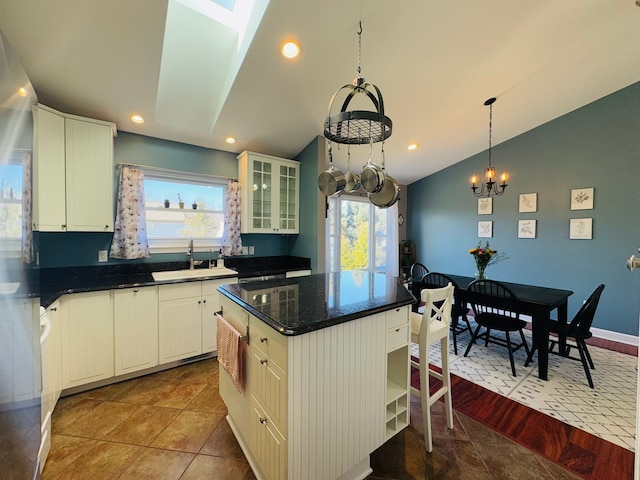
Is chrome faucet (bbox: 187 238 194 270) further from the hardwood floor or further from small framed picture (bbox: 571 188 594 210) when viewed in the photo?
small framed picture (bbox: 571 188 594 210)

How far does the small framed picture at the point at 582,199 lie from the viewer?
357 centimetres

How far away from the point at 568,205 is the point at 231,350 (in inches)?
187

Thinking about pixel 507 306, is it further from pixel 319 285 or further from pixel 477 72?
pixel 477 72

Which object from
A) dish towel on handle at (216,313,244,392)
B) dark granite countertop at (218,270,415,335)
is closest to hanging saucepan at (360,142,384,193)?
dark granite countertop at (218,270,415,335)

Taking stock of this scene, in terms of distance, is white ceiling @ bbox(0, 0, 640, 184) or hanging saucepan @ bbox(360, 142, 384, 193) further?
white ceiling @ bbox(0, 0, 640, 184)

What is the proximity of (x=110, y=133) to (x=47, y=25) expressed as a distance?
2.85ft

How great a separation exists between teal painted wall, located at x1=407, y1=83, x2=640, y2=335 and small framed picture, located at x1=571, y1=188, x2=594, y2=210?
56mm

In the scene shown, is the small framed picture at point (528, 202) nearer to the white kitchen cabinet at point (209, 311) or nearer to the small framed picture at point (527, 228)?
the small framed picture at point (527, 228)

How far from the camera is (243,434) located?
5.28ft

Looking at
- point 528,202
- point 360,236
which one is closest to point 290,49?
point 360,236

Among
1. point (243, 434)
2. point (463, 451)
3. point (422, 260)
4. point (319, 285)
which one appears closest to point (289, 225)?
point (319, 285)

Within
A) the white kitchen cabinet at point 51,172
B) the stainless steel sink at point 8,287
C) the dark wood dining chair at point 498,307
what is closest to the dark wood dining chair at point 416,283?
the dark wood dining chair at point 498,307

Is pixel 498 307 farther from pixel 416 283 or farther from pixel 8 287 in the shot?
pixel 8 287

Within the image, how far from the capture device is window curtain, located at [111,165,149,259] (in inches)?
104
